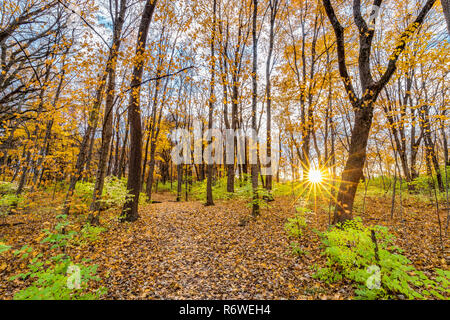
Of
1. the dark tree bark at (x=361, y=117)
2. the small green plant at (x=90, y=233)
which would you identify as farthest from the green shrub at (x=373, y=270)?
the small green plant at (x=90, y=233)

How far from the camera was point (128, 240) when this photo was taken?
233 inches

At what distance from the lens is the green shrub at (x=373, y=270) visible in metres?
2.83

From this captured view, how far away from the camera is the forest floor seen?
148 inches

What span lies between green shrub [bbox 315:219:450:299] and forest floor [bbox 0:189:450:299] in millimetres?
338

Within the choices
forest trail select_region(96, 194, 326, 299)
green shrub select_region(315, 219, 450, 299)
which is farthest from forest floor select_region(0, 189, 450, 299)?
green shrub select_region(315, 219, 450, 299)

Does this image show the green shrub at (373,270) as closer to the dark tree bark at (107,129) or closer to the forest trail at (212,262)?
the forest trail at (212,262)

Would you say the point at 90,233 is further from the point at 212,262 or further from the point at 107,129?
the point at 212,262

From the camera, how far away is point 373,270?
3.19 metres

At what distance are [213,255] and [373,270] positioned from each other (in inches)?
146

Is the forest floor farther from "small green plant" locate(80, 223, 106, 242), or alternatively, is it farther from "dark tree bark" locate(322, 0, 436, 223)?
"dark tree bark" locate(322, 0, 436, 223)

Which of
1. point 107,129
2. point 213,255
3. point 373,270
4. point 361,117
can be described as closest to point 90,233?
point 107,129

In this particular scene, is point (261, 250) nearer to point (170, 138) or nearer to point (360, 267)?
point (360, 267)

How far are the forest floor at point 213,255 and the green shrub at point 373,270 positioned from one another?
338 millimetres

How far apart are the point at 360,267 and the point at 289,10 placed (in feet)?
47.8
